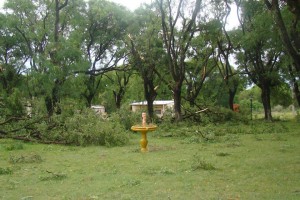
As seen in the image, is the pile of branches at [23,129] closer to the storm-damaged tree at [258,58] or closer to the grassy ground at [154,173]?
the grassy ground at [154,173]

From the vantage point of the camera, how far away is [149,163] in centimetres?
1084

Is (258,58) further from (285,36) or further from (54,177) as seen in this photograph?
(54,177)

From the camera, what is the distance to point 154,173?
30.0 ft

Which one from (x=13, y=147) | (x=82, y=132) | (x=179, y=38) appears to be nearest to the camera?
(x=13, y=147)

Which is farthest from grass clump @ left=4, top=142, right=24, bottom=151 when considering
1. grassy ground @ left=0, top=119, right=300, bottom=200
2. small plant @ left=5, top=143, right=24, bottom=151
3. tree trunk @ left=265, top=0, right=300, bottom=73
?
tree trunk @ left=265, top=0, right=300, bottom=73

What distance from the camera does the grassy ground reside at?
23.3ft

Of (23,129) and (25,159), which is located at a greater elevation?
(23,129)

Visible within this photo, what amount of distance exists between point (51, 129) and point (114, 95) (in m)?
29.3

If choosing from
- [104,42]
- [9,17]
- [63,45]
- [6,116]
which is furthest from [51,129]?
[104,42]

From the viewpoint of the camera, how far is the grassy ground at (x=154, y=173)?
710 cm

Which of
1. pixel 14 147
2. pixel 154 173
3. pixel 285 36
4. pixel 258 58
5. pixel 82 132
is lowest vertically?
pixel 154 173

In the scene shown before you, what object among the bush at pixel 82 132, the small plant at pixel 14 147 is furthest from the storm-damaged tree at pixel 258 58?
the small plant at pixel 14 147

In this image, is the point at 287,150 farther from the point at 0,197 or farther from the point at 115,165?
the point at 0,197

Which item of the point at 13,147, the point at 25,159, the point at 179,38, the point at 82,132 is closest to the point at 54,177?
the point at 25,159
